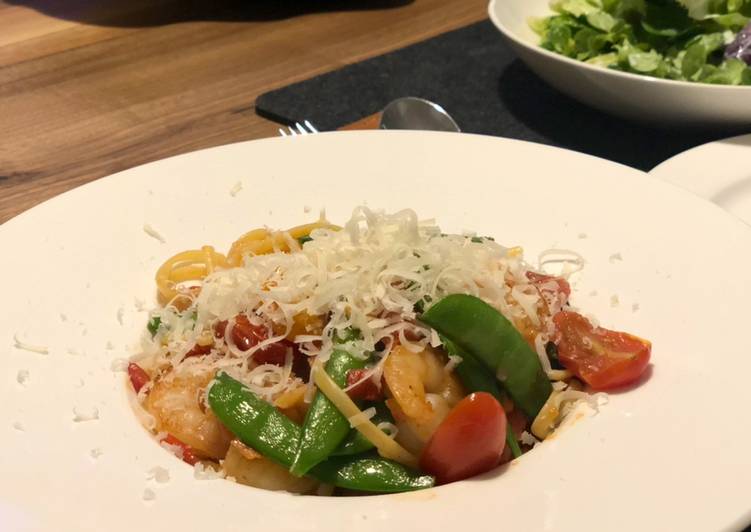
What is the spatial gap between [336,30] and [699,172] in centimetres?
237

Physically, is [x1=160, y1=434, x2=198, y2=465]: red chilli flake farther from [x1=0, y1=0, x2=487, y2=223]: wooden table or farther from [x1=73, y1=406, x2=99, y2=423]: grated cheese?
[x1=0, y1=0, x2=487, y2=223]: wooden table

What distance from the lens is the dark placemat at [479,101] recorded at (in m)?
2.90

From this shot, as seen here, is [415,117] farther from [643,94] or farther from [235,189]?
[235,189]

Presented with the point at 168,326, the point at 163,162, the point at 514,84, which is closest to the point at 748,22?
the point at 514,84

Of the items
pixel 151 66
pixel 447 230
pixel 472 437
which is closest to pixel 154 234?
pixel 447 230

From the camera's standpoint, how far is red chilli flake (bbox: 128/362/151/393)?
1.71m

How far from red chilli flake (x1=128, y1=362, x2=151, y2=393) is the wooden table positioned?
105 cm

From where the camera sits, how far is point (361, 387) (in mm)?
1596

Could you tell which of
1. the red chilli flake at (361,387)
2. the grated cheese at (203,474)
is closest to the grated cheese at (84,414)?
the grated cheese at (203,474)

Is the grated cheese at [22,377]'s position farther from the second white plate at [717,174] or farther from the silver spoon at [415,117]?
the second white plate at [717,174]

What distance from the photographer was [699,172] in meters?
2.35

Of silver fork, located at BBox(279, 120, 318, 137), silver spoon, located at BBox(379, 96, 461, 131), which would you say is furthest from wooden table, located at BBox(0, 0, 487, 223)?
silver spoon, located at BBox(379, 96, 461, 131)

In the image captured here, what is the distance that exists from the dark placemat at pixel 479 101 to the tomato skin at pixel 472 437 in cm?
155

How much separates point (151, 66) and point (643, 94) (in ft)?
7.31
